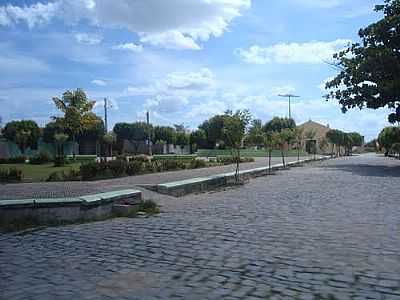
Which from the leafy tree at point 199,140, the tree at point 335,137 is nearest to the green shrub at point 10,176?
the leafy tree at point 199,140

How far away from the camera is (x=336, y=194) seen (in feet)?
50.3

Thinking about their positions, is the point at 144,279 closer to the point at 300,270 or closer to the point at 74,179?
the point at 300,270

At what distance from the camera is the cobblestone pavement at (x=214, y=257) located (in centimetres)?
531

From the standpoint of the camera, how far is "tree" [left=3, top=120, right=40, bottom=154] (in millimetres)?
62406

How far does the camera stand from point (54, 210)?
32.6ft

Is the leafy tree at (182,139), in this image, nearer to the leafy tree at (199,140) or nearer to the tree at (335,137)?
the leafy tree at (199,140)

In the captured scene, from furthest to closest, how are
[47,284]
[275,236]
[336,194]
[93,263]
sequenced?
[336,194]
[275,236]
[93,263]
[47,284]

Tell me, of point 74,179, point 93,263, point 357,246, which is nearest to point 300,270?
point 357,246

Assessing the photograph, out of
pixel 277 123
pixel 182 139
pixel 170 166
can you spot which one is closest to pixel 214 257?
pixel 170 166

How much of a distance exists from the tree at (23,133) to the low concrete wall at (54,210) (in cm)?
5485

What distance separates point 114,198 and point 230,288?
625cm

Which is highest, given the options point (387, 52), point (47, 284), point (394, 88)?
point (387, 52)

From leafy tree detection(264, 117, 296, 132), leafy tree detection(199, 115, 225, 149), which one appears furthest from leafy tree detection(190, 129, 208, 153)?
leafy tree detection(264, 117, 296, 132)

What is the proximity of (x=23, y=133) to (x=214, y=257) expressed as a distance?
59833mm
